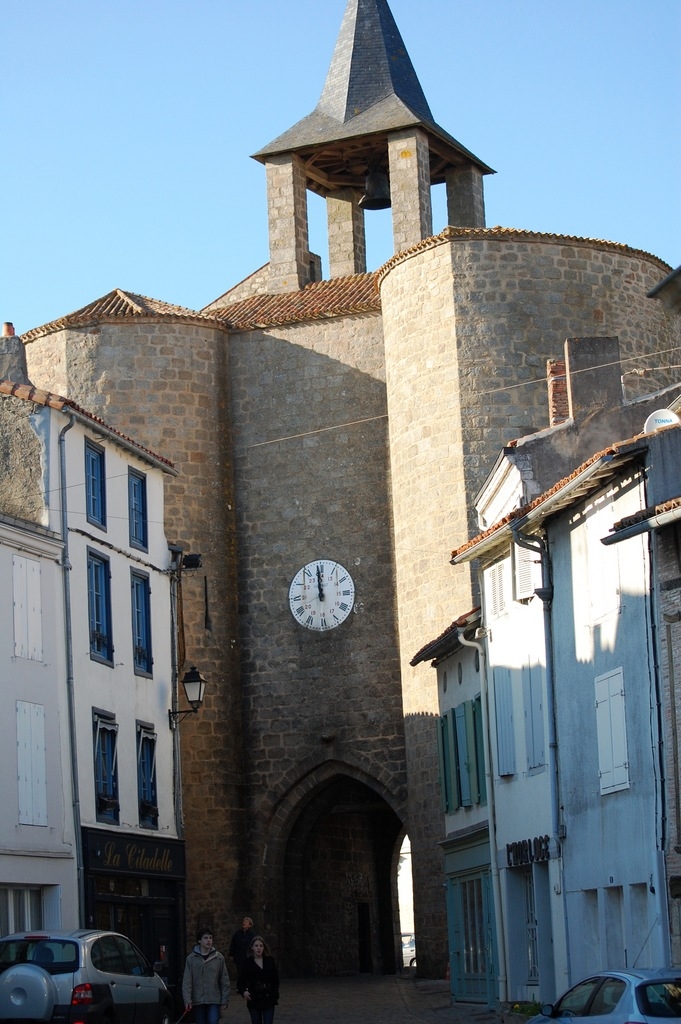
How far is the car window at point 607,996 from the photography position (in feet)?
39.0

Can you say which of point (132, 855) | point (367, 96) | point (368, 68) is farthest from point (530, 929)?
point (368, 68)

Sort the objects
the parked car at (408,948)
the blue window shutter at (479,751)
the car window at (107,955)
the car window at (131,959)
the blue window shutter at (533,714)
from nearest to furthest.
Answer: the car window at (107,955) < the car window at (131,959) < the blue window shutter at (533,714) < the blue window shutter at (479,751) < the parked car at (408,948)

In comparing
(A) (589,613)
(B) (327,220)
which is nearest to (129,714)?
(A) (589,613)

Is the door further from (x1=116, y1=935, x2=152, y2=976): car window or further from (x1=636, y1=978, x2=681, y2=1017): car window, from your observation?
(x1=636, y1=978, x2=681, y2=1017): car window

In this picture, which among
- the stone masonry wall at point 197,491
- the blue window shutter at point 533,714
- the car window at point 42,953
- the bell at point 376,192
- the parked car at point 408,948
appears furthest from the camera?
the parked car at point 408,948

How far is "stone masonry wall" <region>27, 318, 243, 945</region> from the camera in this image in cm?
3241

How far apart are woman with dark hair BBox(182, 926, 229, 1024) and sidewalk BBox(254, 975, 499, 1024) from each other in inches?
185

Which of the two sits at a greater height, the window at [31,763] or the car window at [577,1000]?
the window at [31,763]

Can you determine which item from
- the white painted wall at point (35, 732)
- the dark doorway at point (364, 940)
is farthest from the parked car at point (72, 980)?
the dark doorway at point (364, 940)

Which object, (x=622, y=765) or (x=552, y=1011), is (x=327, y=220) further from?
(x=552, y=1011)

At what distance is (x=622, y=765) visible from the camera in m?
16.9

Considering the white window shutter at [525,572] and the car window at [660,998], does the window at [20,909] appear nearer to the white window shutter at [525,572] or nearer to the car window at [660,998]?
the white window shutter at [525,572]

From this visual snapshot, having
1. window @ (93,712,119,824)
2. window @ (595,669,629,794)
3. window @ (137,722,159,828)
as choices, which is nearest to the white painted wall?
window @ (93,712,119,824)

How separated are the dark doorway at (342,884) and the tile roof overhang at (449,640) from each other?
851cm
